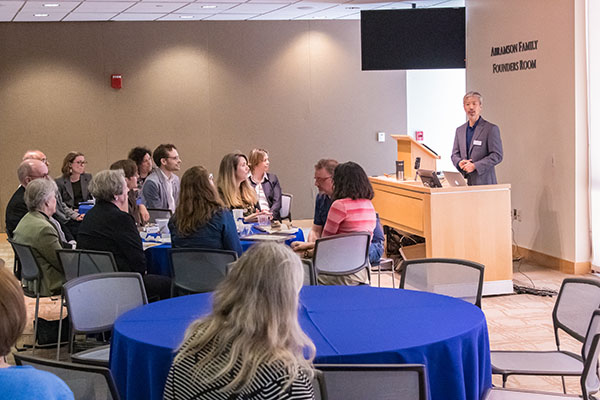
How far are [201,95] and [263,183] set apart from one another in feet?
14.5

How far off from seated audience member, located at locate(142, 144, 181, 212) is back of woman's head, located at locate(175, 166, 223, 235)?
8.96 ft

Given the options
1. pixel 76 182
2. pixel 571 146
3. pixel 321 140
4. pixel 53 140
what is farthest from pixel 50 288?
pixel 321 140

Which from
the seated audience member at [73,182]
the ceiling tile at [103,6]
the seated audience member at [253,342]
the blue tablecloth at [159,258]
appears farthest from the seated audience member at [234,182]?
the seated audience member at [253,342]

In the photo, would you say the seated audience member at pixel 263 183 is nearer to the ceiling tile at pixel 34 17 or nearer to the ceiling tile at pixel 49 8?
the ceiling tile at pixel 49 8

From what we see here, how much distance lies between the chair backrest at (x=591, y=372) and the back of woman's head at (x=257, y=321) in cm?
144

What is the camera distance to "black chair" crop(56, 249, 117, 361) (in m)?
A: 5.23

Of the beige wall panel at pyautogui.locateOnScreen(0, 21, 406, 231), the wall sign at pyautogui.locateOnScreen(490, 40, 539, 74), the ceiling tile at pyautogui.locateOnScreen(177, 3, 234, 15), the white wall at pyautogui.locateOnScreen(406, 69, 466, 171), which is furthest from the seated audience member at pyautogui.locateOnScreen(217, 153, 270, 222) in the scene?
the white wall at pyautogui.locateOnScreen(406, 69, 466, 171)

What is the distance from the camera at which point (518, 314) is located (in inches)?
266

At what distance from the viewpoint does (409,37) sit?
392 inches

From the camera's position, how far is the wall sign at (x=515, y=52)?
28.6 feet

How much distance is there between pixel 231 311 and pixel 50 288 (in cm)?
383

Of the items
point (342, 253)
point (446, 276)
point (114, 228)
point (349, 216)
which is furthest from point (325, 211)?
point (446, 276)

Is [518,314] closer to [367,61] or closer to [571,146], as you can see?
[571,146]

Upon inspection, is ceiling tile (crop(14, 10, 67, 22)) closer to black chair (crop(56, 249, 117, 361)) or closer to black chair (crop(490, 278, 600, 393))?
black chair (crop(56, 249, 117, 361))
